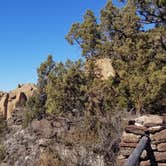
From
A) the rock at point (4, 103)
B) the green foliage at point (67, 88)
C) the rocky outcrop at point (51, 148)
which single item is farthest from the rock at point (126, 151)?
the rock at point (4, 103)

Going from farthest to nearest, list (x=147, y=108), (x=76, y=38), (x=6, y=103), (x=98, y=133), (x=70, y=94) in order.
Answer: (x=6, y=103) → (x=76, y=38) → (x=70, y=94) → (x=147, y=108) → (x=98, y=133)

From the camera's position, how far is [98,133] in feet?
28.8

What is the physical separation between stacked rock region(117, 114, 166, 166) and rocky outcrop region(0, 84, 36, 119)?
138 feet

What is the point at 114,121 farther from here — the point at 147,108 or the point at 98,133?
the point at 147,108

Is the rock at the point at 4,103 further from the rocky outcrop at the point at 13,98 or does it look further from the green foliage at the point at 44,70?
the green foliage at the point at 44,70

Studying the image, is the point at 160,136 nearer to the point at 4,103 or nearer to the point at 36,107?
the point at 36,107

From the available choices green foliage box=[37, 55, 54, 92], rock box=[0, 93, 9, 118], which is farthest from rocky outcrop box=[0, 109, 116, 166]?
rock box=[0, 93, 9, 118]

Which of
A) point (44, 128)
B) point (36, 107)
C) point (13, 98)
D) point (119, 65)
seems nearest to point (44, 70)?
point (36, 107)

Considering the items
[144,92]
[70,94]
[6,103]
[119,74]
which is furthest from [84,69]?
[6,103]

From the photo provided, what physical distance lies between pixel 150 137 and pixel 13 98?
45.4 m

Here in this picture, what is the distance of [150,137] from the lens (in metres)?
5.57

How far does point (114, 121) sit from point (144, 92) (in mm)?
4713

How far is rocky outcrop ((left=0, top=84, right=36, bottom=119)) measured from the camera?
4806 cm

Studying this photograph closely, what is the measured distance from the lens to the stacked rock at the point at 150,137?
5.45 meters
